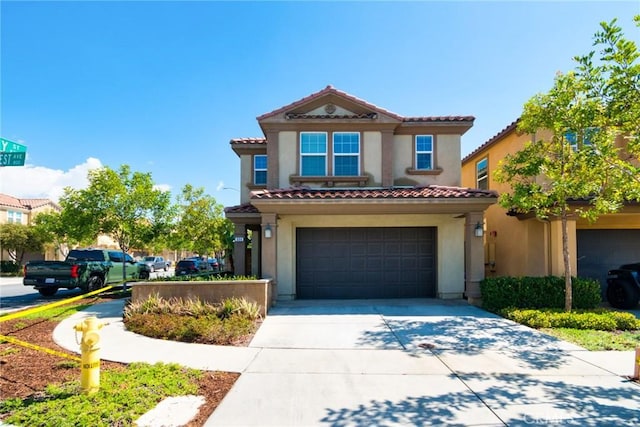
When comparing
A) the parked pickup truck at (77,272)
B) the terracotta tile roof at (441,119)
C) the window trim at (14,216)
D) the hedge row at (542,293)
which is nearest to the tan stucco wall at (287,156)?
the terracotta tile roof at (441,119)

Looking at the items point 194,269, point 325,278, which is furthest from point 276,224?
point 194,269

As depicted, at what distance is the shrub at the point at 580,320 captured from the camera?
26.1ft

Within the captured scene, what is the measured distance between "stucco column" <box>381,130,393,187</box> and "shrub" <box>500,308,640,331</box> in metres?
5.70

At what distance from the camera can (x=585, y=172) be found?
26.5ft

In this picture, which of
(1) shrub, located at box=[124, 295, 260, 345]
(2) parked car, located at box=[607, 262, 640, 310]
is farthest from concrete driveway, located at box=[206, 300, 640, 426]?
(2) parked car, located at box=[607, 262, 640, 310]

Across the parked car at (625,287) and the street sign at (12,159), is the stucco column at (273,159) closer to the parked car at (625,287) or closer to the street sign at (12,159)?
the street sign at (12,159)

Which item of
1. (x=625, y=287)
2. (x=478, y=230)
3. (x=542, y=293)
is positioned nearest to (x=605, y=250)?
(x=625, y=287)

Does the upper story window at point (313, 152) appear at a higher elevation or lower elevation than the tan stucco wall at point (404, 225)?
higher

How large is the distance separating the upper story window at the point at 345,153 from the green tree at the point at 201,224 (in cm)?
874

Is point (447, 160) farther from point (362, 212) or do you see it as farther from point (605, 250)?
point (605, 250)

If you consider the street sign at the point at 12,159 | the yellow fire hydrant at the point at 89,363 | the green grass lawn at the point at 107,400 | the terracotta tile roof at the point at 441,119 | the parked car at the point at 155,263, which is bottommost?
the parked car at the point at 155,263

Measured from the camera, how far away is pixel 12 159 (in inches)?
204

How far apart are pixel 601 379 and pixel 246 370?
5148mm

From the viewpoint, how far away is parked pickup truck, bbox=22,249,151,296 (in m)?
12.7
